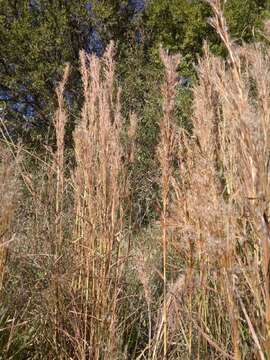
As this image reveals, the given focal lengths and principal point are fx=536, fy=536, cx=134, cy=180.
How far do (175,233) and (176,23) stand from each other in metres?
7.77

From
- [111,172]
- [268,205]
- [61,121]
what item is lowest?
[268,205]

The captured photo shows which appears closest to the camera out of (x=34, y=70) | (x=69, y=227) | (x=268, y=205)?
(x=268, y=205)

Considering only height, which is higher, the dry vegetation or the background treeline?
the background treeline

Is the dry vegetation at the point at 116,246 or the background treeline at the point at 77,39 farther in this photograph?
the background treeline at the point at 77,39

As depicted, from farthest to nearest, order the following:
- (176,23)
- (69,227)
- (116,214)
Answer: (176,23), (69,227), (116,214)

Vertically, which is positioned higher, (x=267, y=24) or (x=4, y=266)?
(x=267, y=24)

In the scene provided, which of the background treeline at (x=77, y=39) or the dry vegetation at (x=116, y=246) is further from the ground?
the background treeline at (x=77, y=39)

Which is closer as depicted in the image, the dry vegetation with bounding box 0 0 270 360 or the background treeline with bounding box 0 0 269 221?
the dry vegetation with bounding box 0 0 270 360

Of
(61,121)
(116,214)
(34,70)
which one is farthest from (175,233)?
(34,70)

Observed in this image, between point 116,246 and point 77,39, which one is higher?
point 77,39

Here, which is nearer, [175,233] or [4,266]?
[4,266]

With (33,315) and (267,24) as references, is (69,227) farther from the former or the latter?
(267,24)

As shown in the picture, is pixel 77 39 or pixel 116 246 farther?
pixel 77 39

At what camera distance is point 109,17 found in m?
8.92
